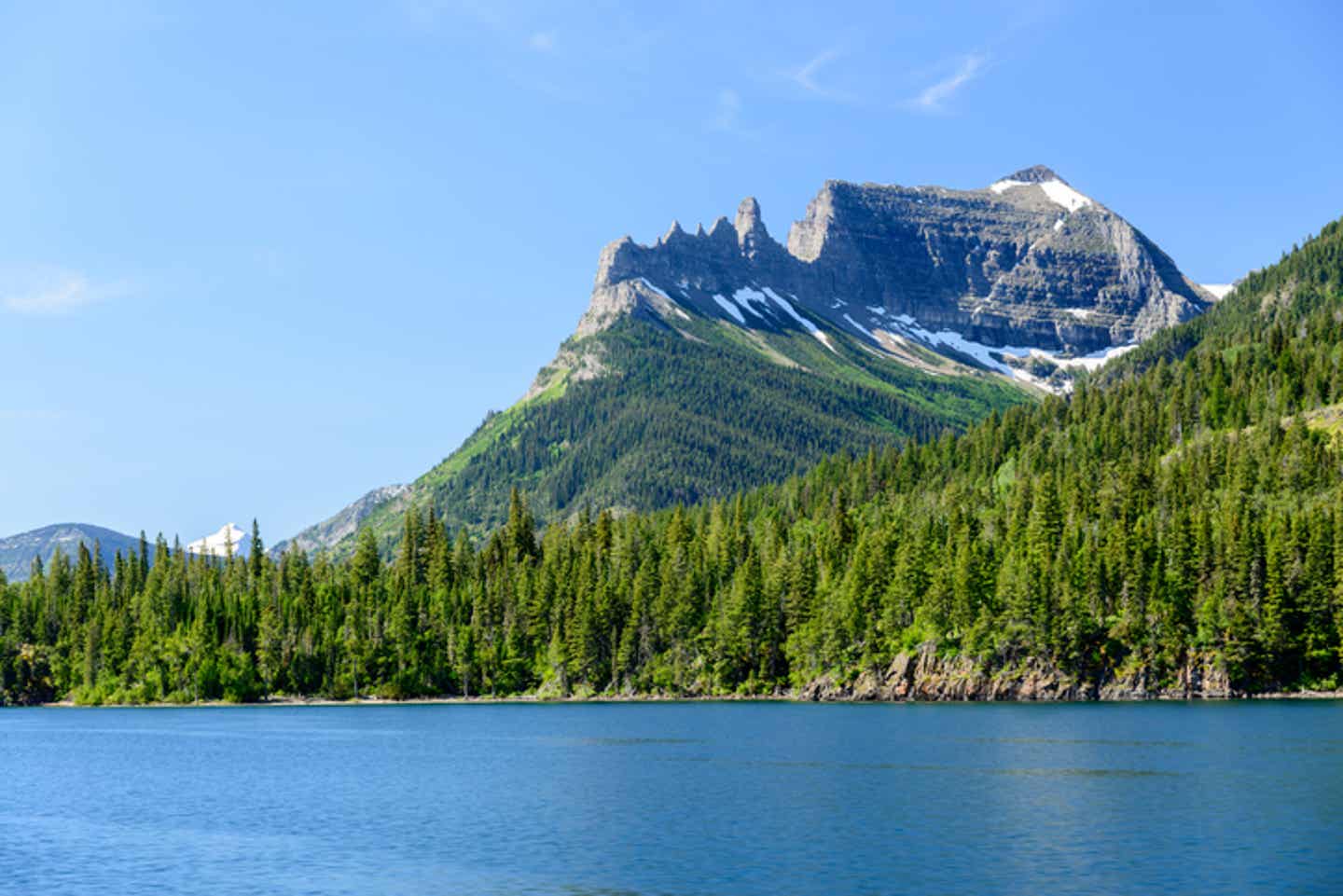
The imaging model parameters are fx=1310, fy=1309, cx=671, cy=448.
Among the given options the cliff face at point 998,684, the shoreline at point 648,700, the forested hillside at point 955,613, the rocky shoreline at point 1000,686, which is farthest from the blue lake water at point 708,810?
the forested hillside at point 955,613

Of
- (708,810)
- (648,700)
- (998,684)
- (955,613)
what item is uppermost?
(955,613)

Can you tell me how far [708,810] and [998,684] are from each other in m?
101

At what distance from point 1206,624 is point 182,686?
473 feet

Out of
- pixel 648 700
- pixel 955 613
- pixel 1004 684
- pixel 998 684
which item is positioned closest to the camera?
pixel 1004 684

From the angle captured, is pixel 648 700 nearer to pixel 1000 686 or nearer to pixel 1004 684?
pixel 1000 686

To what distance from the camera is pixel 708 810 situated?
215ft

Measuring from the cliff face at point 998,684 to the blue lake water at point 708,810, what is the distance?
3319 cm

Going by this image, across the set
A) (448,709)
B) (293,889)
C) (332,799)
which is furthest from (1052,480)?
(293,889)

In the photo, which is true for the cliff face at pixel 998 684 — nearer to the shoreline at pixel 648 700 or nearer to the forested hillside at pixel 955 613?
the forested hillside at pixel 955 613

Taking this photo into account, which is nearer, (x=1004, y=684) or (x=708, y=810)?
(x=708, y=810)

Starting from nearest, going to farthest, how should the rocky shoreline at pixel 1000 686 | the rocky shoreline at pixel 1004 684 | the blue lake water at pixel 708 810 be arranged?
the blue lake water at pixel 708 810, the rocky shoreline at pixel 1000 686, the rocky shoreline at pixel 1004 684

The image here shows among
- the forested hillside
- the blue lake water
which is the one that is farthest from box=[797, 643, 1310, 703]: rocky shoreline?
the blue lake water

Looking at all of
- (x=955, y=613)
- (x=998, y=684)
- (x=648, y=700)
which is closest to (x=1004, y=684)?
(x=998, y=684)

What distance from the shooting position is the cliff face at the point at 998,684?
500ft
